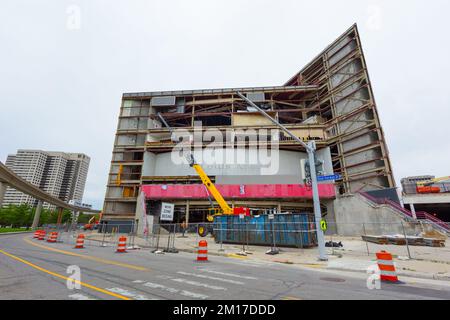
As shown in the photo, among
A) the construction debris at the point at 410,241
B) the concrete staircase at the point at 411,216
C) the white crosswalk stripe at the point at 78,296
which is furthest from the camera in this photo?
the concrete staircase at the point at 411,216

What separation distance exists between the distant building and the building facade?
140 m

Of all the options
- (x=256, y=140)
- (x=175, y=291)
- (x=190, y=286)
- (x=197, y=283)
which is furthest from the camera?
(x=256, y=140)

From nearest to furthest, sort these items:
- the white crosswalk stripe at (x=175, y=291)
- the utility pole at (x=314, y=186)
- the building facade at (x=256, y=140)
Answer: the white crosswalk stripe at (x=175, y=291) < the utility pole at (x=314, y=186) < the building facade at (x=256, y=140)

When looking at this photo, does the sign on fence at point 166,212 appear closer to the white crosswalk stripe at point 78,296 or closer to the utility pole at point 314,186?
the utility pole at point 314,186

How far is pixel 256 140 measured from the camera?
1844 inches

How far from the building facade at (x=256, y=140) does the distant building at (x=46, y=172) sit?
140m

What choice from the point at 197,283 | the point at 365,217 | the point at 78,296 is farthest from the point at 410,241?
the point at 78,296

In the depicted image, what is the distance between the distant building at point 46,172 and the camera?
495 ft

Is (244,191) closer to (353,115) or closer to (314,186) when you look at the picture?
(314,186)

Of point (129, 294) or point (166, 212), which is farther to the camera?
point (166, 212)

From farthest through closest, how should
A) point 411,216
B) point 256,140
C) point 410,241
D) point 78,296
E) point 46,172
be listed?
point 46,172 < point 256,140 < point 411,216 < point 410,241 < point 78,296

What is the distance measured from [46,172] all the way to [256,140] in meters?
171

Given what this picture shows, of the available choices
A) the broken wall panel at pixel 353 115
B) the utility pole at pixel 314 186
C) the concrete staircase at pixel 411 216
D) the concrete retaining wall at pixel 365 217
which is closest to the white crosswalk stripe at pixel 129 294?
the utility pole at pixel 314 186
